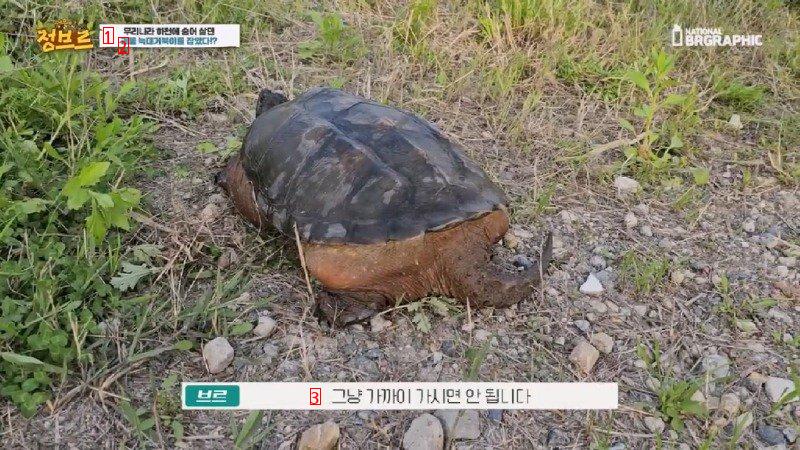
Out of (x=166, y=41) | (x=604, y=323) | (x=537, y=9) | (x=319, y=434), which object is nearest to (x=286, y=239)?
(x=319, y=434)

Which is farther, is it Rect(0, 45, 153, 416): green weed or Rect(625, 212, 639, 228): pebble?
Rect(625, 212, 639, 228): pebble

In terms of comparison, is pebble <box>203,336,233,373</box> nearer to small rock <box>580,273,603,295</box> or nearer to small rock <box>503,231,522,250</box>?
small rock <box>503,231,522,250</box>

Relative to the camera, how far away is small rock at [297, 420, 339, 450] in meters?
1.75

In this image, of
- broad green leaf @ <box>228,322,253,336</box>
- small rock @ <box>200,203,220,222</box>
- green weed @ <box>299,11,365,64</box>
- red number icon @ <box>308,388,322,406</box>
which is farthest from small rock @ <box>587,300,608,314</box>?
green weed @ <box>299,11,365,64</box>

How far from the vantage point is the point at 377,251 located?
6.68 feet

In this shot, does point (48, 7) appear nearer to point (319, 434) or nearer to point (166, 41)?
point (166, 41)

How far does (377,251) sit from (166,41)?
208 centimetres

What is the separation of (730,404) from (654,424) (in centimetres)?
24

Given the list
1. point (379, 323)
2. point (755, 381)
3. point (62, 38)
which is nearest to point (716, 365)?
point (755, 381)

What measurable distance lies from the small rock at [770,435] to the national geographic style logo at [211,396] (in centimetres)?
151

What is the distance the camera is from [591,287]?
2297 mm

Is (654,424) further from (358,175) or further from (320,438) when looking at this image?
(358,175)

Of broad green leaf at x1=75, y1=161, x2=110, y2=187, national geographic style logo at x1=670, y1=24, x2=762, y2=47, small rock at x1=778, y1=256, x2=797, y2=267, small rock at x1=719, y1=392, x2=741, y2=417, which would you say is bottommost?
small rock at x1=719, y1=392, x2=741, y2=417
